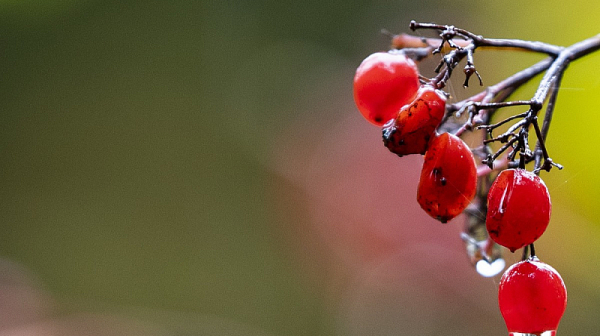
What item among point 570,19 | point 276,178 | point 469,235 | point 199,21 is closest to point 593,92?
point 570,19

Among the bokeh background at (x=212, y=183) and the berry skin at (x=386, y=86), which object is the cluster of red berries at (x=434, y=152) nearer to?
the berry skin at (x=386, y=86)

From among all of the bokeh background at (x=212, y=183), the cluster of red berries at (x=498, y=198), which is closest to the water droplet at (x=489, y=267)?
the cluster of red berries at (x=498, y=198)

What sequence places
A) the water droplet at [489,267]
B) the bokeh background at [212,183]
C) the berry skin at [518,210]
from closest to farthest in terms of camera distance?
1. the berry skin at [518,210]
2. the water droplet at [489,267]
3. the bokeh background at [212,183]

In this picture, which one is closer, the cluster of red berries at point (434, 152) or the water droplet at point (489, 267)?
the cluster of red berries at point (434, 152)

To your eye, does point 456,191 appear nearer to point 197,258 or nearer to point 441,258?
point 441,258

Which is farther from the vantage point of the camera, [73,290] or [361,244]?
[73,290]

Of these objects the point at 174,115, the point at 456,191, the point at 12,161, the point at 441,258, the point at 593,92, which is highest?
the point at 174,115

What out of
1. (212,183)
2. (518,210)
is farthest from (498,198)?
(212,183)

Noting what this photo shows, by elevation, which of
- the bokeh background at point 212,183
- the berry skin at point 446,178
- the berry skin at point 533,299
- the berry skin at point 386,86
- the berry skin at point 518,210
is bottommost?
the berry skin at point 533,299
